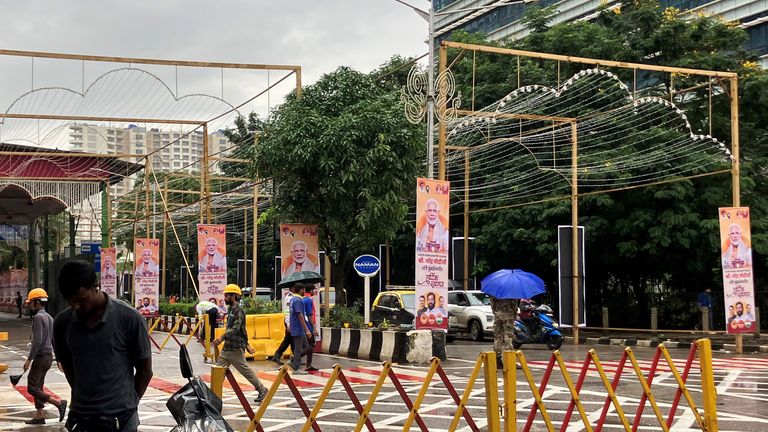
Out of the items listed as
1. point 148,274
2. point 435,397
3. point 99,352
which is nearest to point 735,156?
point 435,397

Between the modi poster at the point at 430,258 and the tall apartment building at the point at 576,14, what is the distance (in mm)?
14471

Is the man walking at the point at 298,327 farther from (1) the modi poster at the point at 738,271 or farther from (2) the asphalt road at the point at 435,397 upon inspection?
(1) the modi poster at the point at 738,271

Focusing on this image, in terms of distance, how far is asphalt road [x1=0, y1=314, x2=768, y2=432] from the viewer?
11055mm

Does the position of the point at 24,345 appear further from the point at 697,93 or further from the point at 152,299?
the point at 697,93

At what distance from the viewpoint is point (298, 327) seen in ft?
53.3

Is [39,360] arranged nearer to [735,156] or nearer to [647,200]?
[735,156]

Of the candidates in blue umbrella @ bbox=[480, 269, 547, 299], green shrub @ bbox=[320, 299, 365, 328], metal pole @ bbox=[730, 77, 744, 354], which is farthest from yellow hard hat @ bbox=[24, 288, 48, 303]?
metal pole @ bbox=[730, 77, 744, 354]

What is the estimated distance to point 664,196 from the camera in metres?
28.1

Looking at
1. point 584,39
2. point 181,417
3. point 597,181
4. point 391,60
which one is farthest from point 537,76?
point 181,417

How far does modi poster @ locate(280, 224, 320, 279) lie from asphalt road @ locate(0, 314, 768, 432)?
2.07m

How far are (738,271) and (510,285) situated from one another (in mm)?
7180

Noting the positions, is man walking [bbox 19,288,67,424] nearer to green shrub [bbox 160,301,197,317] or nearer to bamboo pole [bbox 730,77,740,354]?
bamboo pole [bbox 730,77,740,354]

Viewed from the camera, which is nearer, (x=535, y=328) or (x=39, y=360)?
(x=39, y=360)

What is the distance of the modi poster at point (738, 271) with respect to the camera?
22062 millimetres
